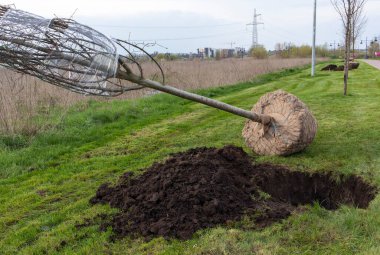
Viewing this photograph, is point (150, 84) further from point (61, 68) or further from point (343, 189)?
point (343, 189)

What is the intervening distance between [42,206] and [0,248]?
3.33 feet

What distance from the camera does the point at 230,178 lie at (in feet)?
15.2

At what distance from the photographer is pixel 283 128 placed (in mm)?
5867

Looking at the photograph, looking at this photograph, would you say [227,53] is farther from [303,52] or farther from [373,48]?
[373,48]

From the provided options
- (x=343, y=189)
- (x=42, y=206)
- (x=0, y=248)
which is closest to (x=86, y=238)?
(x=0, y=248)

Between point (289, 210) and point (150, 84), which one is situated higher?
point (150, 84)

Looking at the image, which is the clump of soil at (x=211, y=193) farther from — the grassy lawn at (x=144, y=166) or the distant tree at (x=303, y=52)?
the distant tree at (x=303, y=52)

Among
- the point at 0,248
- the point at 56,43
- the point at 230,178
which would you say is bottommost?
the point at 0,248

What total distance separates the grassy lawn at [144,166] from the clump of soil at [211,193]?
0.55 ft

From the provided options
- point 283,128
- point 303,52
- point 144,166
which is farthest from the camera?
point 303,52

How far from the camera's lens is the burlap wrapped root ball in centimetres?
574

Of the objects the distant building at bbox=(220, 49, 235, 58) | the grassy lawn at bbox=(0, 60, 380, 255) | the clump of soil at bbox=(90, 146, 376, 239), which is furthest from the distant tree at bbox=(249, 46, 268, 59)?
the clump of soil at bbox=(90, 146, 376, 239)

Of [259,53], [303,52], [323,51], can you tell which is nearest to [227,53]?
[259,53]

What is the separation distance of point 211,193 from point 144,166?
6.66 ft
